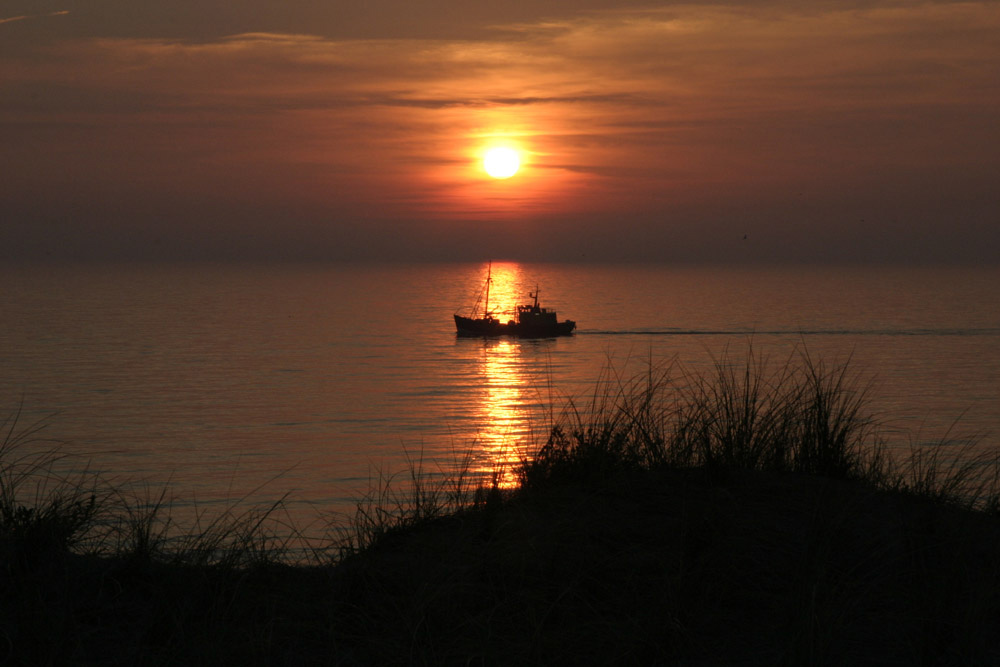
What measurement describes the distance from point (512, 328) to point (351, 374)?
3743cm

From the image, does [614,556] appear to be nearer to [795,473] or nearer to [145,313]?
[795,473]

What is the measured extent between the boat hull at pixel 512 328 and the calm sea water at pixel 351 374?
→ 1.77m

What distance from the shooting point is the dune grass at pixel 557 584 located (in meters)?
4.05

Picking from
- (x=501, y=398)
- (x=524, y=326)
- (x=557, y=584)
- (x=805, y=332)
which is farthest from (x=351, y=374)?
(x=557, y=584)

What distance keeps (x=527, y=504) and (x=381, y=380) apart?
5958cm

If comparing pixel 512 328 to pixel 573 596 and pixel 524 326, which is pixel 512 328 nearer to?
pixel 524 326

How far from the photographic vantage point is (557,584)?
184 inches

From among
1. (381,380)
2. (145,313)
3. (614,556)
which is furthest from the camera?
(145,313)

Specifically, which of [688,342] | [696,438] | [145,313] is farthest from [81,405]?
[145,313]

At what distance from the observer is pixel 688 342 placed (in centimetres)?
9056

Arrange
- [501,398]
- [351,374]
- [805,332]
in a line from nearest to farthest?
1. [501,398]
2. [351,374]
3. [805,332]

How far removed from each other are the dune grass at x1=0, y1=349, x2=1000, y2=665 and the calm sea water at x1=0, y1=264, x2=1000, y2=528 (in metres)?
1.92

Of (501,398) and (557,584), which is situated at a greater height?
(557,584)

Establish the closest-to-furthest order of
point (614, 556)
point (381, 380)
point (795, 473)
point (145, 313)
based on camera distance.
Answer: point (614, 556), point (795, 473), point (381, 380), point (145, 313)
